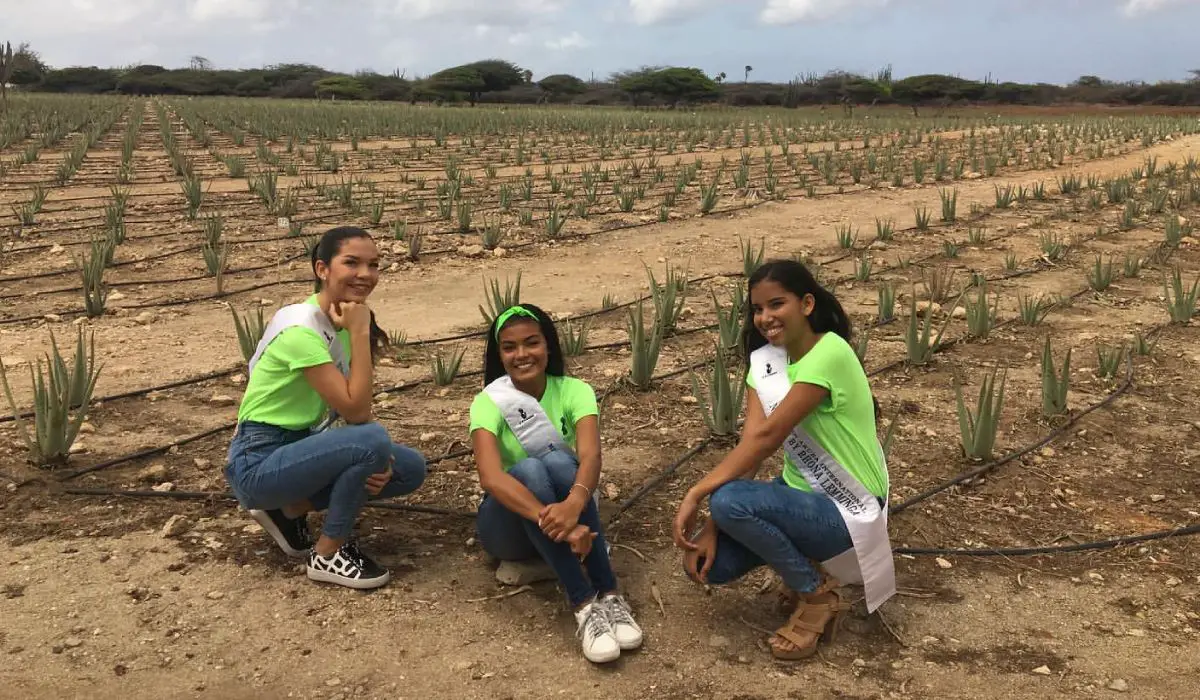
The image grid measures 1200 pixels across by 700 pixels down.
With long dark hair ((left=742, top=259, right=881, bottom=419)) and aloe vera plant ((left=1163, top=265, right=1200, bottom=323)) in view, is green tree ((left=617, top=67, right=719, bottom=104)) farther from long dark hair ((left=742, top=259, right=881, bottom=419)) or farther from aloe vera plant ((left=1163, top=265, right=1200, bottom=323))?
long dark hair ((left=742, top=259, right=881, bottom=419))

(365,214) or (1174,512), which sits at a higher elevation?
(365,214)

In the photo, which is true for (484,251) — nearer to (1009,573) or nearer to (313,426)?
(313,426)

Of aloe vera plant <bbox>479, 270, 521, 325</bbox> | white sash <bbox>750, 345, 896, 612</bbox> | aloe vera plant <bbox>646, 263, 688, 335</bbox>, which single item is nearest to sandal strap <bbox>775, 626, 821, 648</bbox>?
white sash <bbox>750, 345, 896, 612</bbox>

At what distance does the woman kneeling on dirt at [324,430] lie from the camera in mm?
2162

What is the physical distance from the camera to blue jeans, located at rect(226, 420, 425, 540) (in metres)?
2.16

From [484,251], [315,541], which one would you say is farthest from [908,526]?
[484,251]

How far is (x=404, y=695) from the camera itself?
1858 mm

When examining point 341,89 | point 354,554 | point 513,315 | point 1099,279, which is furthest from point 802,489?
point 341,89

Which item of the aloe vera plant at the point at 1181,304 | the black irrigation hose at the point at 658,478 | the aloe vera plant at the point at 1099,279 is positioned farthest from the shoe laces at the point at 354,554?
the aloe vera plant at the point at 1099,279

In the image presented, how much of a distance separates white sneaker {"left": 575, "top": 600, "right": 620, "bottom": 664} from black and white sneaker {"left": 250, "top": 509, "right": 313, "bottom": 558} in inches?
30.8

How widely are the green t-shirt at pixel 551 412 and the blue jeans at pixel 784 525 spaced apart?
0.41 meters

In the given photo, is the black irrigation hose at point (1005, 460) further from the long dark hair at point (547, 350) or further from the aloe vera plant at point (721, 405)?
the long dark hair at point (547, 350)

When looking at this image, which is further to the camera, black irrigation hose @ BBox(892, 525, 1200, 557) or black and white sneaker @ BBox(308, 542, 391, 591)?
black irrigation hose @ BBox(892, 525, 1200, 557)

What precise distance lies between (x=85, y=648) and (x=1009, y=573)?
7.01 feet
